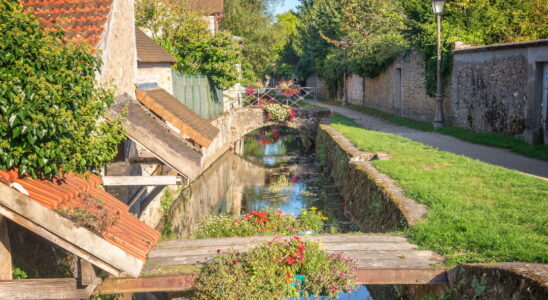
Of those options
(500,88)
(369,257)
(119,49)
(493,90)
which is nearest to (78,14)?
(119,49)

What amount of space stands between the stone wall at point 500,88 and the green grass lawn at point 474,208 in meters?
3.48

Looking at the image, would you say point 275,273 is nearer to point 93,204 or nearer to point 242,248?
point 242,248

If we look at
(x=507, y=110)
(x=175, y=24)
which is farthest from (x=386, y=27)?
(x=507, y=110)

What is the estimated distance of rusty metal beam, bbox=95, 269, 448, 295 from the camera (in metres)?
5.37

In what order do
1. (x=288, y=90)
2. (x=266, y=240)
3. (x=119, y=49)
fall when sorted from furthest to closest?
(x=288, y=90), (x=119, y=49), (x=266, y=240)

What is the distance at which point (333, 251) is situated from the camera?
610 cm

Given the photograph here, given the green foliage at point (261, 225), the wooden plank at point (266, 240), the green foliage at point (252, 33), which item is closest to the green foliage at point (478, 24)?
the green foliage at point (261, 225)

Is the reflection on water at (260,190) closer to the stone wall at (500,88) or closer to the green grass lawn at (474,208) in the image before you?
the green grass lawn at (474,208)

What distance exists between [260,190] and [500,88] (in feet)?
25.4

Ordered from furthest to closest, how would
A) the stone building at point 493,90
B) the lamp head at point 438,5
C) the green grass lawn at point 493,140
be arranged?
the lamp head at point 438,5, the stone building at point 493,90, the green grass lawn at point 493,140

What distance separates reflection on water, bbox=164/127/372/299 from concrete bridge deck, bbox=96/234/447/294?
2.40 meters

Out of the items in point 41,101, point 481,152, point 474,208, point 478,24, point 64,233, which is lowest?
point 481,152

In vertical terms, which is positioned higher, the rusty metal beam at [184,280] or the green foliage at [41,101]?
the green foliage at [41,101]

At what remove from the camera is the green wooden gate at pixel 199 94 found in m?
17.1
